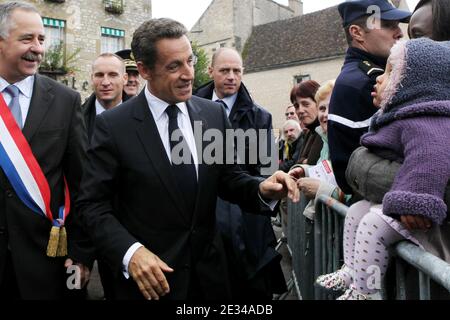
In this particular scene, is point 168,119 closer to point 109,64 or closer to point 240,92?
point 240,92

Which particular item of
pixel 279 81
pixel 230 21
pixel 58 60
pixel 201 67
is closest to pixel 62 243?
pixel 58 60

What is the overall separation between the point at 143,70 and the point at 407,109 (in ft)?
4.22

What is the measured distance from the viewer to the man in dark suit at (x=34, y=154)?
8.16 feet

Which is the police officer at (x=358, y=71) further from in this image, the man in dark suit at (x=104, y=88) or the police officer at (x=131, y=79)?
the police officer at (x=131, y=79)

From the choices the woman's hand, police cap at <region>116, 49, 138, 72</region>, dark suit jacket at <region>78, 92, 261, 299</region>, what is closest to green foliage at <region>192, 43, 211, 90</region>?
police cap at <region>116, 49, 138, 72</region>

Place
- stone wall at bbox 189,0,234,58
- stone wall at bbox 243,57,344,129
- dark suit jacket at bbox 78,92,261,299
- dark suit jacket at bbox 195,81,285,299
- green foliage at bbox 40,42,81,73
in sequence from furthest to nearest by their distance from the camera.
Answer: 1. stone wall at bbox 189,0,234,58
2. stone wall at bbox 243,57,344,129
3. green foliage at bbox 40,42,81,73
4. dark suit jacket at bbox 195,81,285,299
5. dark suit jacket at bbox 78,92,261,299

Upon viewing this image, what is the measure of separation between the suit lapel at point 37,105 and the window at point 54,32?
17050 mm

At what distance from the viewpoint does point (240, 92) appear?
3967mm

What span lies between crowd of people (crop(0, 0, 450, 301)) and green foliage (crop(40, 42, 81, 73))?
54.1ft

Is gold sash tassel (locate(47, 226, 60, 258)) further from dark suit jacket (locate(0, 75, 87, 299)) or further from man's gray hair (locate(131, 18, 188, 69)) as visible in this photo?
man's gray hair (locate(131, 18, 188, 69))

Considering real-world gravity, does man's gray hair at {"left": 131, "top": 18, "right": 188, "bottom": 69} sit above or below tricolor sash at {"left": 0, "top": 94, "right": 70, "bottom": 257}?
above

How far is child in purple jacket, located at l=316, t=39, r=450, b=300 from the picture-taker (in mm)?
1539

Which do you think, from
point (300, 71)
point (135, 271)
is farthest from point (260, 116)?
point (300, 71)

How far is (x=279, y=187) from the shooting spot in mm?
2166
